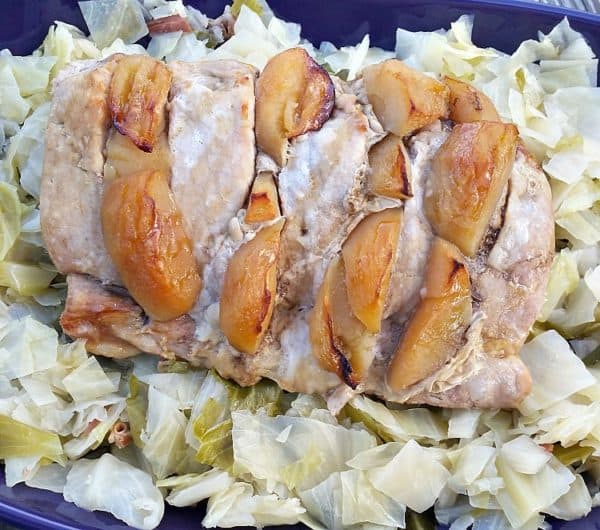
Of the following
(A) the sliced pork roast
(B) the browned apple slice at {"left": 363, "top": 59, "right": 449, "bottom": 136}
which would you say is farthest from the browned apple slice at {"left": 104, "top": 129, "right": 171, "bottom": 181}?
(B) the browned apple slice at {"left": 363, "top": 59, "right": 449, "bottom": 136}

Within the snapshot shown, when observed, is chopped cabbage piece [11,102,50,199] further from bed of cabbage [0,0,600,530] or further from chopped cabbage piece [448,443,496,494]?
chopped cabbage piece [448,443,496,494]

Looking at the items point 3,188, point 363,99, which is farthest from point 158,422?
point 363,99

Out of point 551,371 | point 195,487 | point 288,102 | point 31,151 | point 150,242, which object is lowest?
point 195,487

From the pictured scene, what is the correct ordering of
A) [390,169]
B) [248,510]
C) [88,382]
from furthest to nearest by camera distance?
1. [88,382]
2. [248,510]
3. [390,169]

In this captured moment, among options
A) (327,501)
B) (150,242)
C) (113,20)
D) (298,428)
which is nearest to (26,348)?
(150,242)

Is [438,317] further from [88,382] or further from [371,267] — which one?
[88,382]

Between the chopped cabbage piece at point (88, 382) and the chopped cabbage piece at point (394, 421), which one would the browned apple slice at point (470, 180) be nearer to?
the chopped cabbage piece at point (394, 421)
